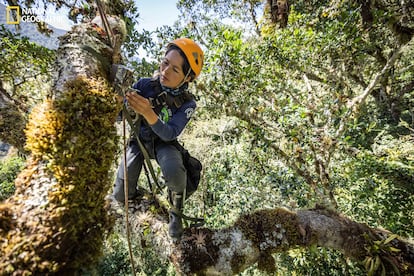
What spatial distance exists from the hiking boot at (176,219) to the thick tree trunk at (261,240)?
9 centimetres

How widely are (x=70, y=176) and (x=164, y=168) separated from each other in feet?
4.14

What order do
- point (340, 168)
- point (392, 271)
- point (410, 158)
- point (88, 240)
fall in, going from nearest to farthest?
point (88, 240) → point (392, 271) → point (410, 158) → point (340, 168)

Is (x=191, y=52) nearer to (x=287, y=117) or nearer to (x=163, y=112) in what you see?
(x=163, y=112)

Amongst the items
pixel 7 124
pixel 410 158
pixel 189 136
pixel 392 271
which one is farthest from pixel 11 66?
pixel 410 158

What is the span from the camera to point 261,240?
8.23ft

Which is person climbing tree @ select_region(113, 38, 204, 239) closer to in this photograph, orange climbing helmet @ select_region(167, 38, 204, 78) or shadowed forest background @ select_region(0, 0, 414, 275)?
orange climbing helmet @ select_region(167, 38, 204, 78)

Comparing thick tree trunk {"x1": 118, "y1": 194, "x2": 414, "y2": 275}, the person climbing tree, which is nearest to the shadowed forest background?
thick tree trunk {"x1": 118, "y1": 194, "x2": 414, "y2": 275}

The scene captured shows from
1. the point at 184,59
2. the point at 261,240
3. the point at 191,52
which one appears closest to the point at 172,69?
the point at 184,59

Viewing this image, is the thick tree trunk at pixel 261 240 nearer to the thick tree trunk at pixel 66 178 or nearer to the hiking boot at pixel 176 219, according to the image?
the hiking boot at pixel 176 219

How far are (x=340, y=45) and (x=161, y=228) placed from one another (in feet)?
16.0

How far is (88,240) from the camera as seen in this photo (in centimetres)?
116

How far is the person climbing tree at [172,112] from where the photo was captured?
230 cm

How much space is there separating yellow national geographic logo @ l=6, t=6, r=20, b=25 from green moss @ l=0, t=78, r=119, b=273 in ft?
12.6

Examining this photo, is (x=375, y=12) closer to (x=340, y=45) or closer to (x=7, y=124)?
(x=340, y=45)
